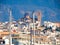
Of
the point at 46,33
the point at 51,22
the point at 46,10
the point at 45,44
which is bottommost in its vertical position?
the point at 45,44

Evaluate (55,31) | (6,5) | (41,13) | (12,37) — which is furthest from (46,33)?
(6,5)

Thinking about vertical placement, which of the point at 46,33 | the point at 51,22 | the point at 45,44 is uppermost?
the point at 51,22

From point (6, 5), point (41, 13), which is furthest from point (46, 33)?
point (6, 5)

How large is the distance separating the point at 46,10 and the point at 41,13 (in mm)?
79

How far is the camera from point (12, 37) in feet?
7.35

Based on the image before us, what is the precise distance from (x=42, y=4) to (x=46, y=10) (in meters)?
0.09

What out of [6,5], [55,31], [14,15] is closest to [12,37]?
[14,15]

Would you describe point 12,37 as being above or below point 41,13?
below

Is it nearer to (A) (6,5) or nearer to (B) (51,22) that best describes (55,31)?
(B) (51,22)

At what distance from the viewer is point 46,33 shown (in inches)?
90.4

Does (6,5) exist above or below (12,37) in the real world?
above

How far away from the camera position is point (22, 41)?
2.23 meters

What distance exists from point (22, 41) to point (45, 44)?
298 millimetres

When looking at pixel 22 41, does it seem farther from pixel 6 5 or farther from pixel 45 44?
pixel 6 5
